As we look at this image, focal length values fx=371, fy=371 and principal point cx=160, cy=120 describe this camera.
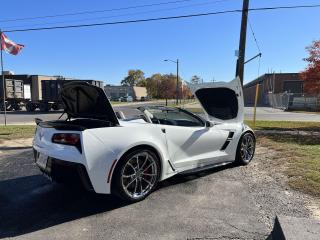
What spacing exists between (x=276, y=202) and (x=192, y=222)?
57.8 inches

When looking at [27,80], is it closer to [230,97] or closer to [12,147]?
[12,147]

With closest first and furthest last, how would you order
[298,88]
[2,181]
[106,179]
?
[106,179], [2,181], [298,88]

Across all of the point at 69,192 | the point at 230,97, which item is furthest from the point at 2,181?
the point at 230,97

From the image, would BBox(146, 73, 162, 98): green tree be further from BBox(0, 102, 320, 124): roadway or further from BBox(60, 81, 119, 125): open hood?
BBox(60, 81, 119, 125): open hood

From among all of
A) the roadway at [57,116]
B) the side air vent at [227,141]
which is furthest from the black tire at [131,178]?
the roadway at [57,116]

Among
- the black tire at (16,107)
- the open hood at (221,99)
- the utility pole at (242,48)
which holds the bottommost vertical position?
the black tire at (16,107)

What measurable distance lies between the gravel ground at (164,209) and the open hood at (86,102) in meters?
1.18

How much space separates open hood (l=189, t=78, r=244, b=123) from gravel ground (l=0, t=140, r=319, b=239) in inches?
47.6

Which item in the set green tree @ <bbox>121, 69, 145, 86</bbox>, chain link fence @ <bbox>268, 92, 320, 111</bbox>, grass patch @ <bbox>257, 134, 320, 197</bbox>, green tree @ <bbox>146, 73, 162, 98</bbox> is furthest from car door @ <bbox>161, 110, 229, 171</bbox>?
green tree @ <bbox>121, 69, 145, 86</bbox>

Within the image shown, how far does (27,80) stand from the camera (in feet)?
180

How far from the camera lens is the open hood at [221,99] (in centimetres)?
720

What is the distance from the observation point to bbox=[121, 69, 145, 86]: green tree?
14612cm

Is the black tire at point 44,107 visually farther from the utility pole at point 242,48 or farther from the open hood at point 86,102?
the open hood at point 86,102

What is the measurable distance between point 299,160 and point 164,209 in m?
4.06
